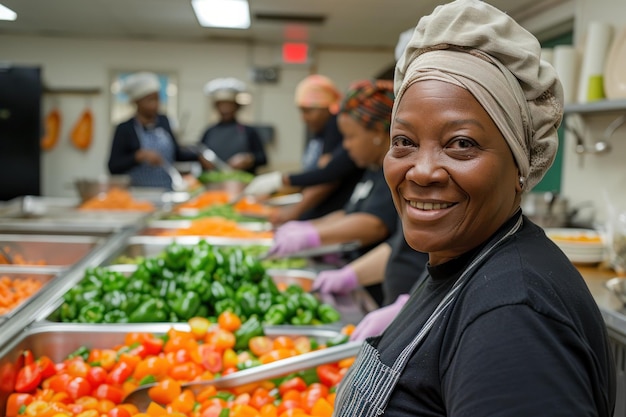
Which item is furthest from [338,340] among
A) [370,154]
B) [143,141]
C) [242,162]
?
[242,162]

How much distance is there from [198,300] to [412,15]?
109 centimetres

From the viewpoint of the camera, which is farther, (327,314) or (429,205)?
(327,314)

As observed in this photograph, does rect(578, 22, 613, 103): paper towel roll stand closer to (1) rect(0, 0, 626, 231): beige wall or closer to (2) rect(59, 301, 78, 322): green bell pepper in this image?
(2) rect(59, 301, 78, 322): green bell pepper

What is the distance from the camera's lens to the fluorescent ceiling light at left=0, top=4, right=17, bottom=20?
135 cm

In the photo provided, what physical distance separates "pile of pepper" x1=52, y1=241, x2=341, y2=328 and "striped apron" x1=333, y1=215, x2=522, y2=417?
32.6 inches

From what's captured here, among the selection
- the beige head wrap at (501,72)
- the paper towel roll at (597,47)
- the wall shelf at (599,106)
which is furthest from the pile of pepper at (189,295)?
the paper towel roll at (597,47)

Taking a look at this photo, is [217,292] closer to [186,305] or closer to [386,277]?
[186,305]

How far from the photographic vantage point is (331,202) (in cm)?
362

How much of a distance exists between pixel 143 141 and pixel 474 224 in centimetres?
454

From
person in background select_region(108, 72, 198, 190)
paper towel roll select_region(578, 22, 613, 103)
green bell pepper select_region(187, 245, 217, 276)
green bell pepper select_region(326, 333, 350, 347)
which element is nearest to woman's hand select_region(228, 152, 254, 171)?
person in background select_region(108, 72, 198, 190)

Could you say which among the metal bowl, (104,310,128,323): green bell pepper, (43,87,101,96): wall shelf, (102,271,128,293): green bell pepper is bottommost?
(104,310,128,323): green bell pepper

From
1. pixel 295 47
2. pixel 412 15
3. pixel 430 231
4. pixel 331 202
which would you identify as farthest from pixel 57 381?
pixel 295 47

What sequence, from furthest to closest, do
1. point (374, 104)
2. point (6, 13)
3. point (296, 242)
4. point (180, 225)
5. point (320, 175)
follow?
1. point (180, 225)
2. point (320, 175)
3. point (296, 242)
4. point (374, 104)
5. point (6, 13)

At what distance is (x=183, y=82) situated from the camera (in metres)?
7.95
